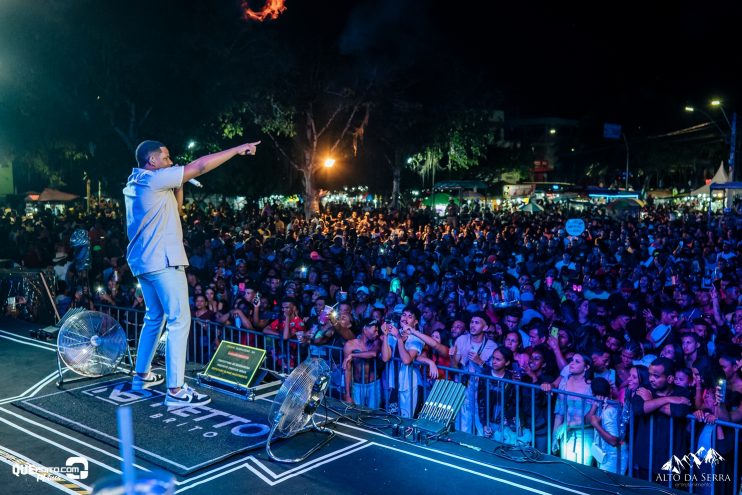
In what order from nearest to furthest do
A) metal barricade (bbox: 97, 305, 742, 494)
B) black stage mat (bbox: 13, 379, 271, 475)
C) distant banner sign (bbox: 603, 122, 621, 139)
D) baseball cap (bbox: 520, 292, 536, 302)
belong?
black stage mat (bbox: 13, 379, 271, 475)
metal barricade (bbox: 97, 305, 742, 494)
baseball cap (bbox: 520, 292, 536, 302)
distant banner sign (bbox: 603, 122, 621, 139)

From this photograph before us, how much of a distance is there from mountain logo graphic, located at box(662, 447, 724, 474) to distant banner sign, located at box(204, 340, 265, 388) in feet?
11.4

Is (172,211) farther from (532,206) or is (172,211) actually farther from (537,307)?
(532,206)

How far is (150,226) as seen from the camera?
4844 mm

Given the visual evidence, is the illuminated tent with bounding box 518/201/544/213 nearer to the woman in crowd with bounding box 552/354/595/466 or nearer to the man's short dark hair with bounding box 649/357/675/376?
the woman in crowd with bounding box 552/354/595/466

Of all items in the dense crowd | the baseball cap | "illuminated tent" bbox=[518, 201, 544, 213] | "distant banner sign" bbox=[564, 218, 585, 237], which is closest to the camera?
the dense crowd

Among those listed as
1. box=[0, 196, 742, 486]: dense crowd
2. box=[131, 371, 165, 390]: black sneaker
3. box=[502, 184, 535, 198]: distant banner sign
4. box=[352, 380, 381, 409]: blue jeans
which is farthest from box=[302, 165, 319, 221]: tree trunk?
box=[131, 371, 165, 390]: black sneaker

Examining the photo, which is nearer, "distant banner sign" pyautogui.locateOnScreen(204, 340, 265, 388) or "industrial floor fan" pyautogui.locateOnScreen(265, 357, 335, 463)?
"industrial floor fan" pyautogui.locateOnScreen(265, 357, 335, 463)

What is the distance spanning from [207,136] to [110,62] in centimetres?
676

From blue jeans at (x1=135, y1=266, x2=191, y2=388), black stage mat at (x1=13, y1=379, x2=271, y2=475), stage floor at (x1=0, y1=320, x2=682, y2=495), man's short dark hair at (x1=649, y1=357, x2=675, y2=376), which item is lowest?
stage floor at (x1=0, y1=320, x2=682, y2=495)

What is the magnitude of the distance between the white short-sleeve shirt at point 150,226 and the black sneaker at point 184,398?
1110 mm

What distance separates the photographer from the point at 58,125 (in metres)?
19.2

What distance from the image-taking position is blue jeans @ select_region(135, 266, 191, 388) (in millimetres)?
4961

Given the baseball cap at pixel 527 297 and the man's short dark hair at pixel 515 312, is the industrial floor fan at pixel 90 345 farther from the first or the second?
the baseball cap at pixel 527 297
